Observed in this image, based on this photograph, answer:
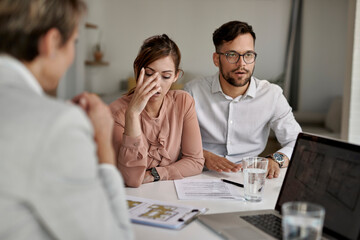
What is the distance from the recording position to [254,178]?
1.45 meters

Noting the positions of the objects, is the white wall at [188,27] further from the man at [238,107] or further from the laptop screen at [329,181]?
the laptop screen at [329,181]

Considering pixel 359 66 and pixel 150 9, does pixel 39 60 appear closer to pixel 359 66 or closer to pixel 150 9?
pixel 359 66

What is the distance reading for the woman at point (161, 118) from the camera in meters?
1.71

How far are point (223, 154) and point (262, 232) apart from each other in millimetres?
1252

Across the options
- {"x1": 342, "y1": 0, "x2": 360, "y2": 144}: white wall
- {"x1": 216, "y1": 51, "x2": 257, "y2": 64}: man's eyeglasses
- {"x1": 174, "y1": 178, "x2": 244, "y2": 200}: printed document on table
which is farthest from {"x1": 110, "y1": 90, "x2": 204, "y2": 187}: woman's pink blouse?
{"x1": 342, "y1": 0, "x2": 360, "y2": 144}: white wall

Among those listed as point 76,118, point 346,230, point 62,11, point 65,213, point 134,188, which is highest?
point 62,11

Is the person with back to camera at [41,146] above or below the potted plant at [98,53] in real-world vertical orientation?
above

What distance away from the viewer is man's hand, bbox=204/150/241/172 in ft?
5.92

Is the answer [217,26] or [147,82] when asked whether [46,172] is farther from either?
[217,26]

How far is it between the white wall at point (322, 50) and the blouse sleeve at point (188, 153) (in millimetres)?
5112

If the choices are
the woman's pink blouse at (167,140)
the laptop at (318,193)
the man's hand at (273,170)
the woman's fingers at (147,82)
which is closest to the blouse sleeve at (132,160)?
the woman's pink blouse at (167,140)

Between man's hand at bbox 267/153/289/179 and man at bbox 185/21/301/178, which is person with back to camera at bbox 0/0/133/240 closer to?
man's hand at bbox 267/153/289/179

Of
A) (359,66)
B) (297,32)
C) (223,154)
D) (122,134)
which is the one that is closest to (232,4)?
(297,32)

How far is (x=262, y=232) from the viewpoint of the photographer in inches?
43.2
